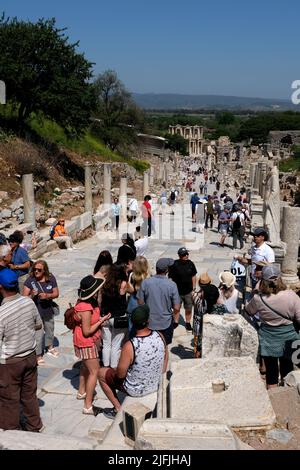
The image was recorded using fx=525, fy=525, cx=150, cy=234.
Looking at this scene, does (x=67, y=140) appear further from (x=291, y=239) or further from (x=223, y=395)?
(x=223, y=395)

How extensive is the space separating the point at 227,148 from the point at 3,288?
86603mm

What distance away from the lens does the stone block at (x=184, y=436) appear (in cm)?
395

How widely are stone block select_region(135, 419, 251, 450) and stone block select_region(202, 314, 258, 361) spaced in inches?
80.2

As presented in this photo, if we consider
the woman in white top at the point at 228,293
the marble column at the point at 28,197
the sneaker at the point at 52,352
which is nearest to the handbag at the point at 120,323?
the woman in white top at the point at 228,293

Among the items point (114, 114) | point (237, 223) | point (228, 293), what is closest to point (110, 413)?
point (228, 293)

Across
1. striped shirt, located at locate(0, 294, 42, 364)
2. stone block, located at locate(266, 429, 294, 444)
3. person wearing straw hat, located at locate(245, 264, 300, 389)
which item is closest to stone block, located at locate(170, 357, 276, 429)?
stone block, located at locate(266, 429, 294, 444)

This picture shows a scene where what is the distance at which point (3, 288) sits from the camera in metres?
5.13

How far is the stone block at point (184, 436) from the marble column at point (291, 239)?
832 centimetres

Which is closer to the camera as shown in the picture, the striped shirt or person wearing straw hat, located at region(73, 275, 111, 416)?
the striped shirt

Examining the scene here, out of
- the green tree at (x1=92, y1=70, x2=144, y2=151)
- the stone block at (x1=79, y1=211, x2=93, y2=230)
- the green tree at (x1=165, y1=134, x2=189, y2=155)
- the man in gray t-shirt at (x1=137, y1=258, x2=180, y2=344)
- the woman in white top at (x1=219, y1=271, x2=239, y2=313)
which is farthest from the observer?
the green tree at (x1=165, y1=134, x2=189, y2=155)

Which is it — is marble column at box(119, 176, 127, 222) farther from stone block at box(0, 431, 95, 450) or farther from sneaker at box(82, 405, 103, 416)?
stone block at box(0, 431, 95, 450)

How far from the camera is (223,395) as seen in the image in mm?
4945

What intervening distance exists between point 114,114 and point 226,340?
48.2m

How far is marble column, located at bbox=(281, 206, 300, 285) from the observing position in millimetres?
12234
